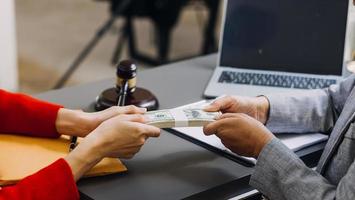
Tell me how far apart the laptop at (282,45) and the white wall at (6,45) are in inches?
29.1

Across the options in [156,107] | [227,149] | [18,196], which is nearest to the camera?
[18,196]

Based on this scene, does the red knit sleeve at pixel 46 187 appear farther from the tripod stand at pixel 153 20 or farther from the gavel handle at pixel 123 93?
the tripod stand at pixel 153 20

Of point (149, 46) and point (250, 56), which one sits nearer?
point (250, 56)

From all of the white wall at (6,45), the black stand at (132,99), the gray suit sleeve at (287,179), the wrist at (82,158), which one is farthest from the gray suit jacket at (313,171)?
the white wall at (6,45)

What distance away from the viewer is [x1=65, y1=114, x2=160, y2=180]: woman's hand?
1.14 metres

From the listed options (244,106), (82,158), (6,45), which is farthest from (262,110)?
(6,45)

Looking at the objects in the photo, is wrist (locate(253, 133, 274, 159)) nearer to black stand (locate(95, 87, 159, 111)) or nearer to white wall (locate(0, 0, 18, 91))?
black stand (locate(95, 87, 159, 111))

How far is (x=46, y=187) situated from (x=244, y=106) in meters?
0.50

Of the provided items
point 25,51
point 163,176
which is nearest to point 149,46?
point 25,51

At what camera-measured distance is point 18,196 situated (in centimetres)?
109

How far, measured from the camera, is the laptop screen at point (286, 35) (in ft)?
5.55

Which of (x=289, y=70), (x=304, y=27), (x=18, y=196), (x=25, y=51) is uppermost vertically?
(x=304, y=27)

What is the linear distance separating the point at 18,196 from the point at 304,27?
3.11ft

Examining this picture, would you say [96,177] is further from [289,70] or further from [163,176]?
[289,70]
